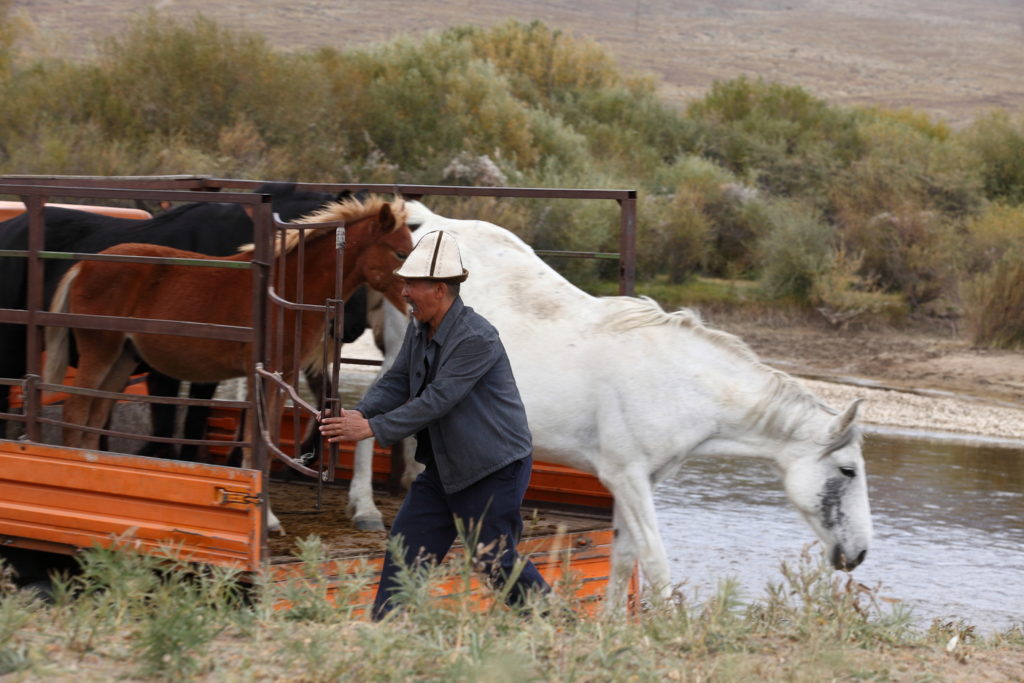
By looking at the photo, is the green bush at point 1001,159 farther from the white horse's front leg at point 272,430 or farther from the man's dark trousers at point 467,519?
the man's dark trousers at point 467,519

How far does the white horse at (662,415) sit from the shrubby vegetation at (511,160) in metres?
Answer: 18.4

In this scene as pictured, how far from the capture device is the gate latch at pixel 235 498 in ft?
15.5

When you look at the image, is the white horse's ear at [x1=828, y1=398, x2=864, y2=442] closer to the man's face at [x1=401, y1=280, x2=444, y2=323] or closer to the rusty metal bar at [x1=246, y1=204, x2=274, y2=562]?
the man's face at [x1=401, y1=280, x2=444, y2=323]

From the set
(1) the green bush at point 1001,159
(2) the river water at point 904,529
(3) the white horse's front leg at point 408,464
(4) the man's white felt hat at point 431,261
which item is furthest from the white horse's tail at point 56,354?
(1) the green bush at point 1001,159

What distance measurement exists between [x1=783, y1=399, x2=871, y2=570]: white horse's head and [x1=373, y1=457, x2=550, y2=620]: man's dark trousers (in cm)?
176

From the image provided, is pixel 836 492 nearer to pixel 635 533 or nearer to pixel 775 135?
pixel 635 533

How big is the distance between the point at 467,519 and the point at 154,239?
297 cm

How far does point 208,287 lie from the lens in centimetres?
598

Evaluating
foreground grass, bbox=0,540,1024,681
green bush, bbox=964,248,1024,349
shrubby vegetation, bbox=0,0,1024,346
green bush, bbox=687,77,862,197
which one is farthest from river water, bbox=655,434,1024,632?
green bush, bbox=687,77,862,197

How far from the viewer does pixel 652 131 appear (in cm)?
4572

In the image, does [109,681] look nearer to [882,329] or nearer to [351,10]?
[882,329]

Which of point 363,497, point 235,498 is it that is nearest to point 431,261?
point 235,498

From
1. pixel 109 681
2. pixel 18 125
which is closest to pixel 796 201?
pixel 18 125

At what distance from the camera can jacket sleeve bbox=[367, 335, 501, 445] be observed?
439 cm
